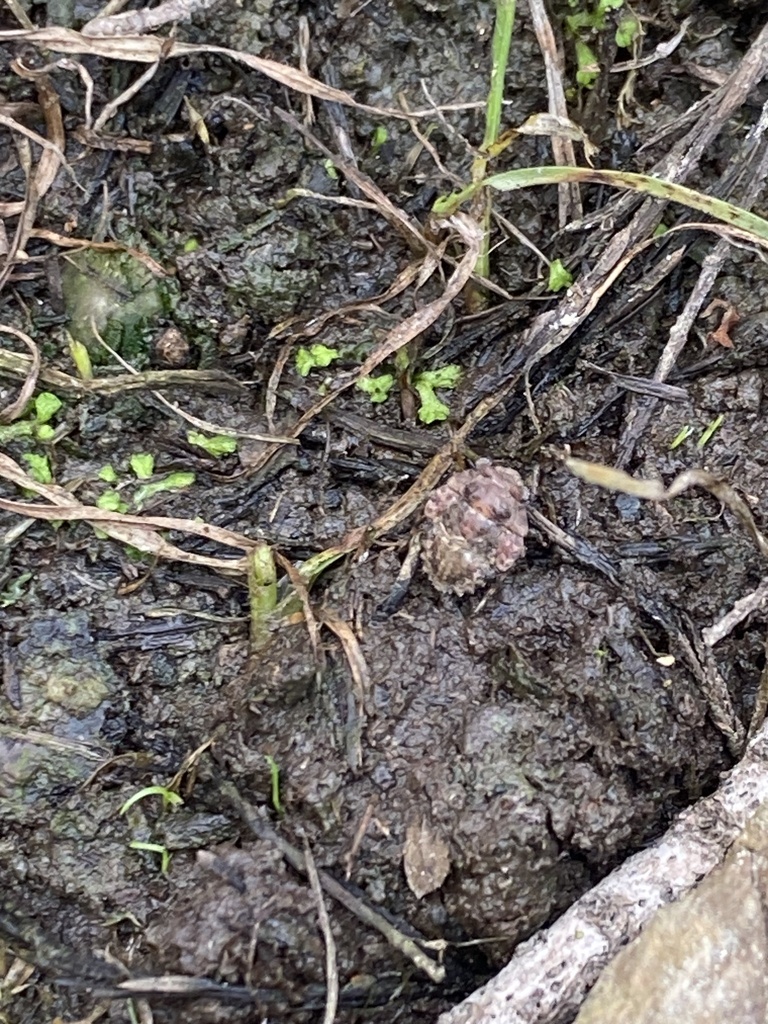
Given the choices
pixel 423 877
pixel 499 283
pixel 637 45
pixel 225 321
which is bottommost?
pixel 423 877

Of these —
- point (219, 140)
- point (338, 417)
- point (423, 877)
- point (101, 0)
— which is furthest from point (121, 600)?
point (101, 0)

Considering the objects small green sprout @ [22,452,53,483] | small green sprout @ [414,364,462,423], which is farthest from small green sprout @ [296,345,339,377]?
small green sprout @ [22,452,53,483]

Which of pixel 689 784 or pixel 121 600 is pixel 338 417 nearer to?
pixel 121 600

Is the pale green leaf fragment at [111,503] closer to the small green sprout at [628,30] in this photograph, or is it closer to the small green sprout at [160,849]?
the small green sprout at [160,849]

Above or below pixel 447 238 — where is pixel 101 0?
above

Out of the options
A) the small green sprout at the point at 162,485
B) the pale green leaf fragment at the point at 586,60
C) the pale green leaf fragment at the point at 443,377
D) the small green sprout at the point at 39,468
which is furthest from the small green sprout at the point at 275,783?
the pale green leaf fragment at the point at 586,60

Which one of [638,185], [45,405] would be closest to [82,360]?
[45,405]

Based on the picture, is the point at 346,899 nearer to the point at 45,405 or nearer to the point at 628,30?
the point at 45,405
